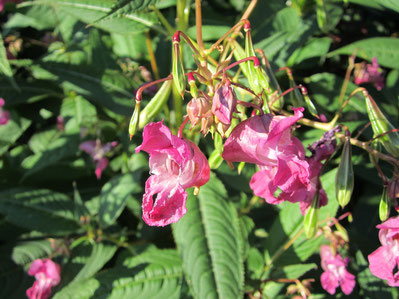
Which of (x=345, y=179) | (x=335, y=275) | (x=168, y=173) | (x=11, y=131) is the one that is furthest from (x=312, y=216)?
(x=11, y=131)

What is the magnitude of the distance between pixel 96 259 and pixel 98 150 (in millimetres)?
455

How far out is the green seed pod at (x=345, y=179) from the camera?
1026mm

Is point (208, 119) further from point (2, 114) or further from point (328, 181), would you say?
point (2, 114)

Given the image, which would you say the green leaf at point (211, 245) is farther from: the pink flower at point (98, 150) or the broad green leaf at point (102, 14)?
the broad green leaf at point (102, 14)

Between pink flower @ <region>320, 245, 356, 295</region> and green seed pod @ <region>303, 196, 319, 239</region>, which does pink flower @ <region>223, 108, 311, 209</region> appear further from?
pink flower @ <region>320, 245, 356, 295</region>

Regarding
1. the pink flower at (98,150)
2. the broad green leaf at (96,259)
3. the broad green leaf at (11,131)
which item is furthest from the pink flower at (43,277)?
the broad green leaf at (11,131)

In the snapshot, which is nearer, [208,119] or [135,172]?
[208,119]

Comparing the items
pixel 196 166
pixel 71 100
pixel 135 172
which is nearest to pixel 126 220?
pixel 135 172

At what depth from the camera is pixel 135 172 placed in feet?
5.34

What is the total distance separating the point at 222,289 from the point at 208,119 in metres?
0.67

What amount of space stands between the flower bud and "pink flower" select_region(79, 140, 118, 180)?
1026 mm

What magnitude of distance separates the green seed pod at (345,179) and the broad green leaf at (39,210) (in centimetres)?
117

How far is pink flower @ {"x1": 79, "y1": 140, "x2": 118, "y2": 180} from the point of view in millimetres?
1778

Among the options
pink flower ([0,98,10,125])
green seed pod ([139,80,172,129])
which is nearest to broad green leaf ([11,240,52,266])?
pink flower ([0,98,10,125])
